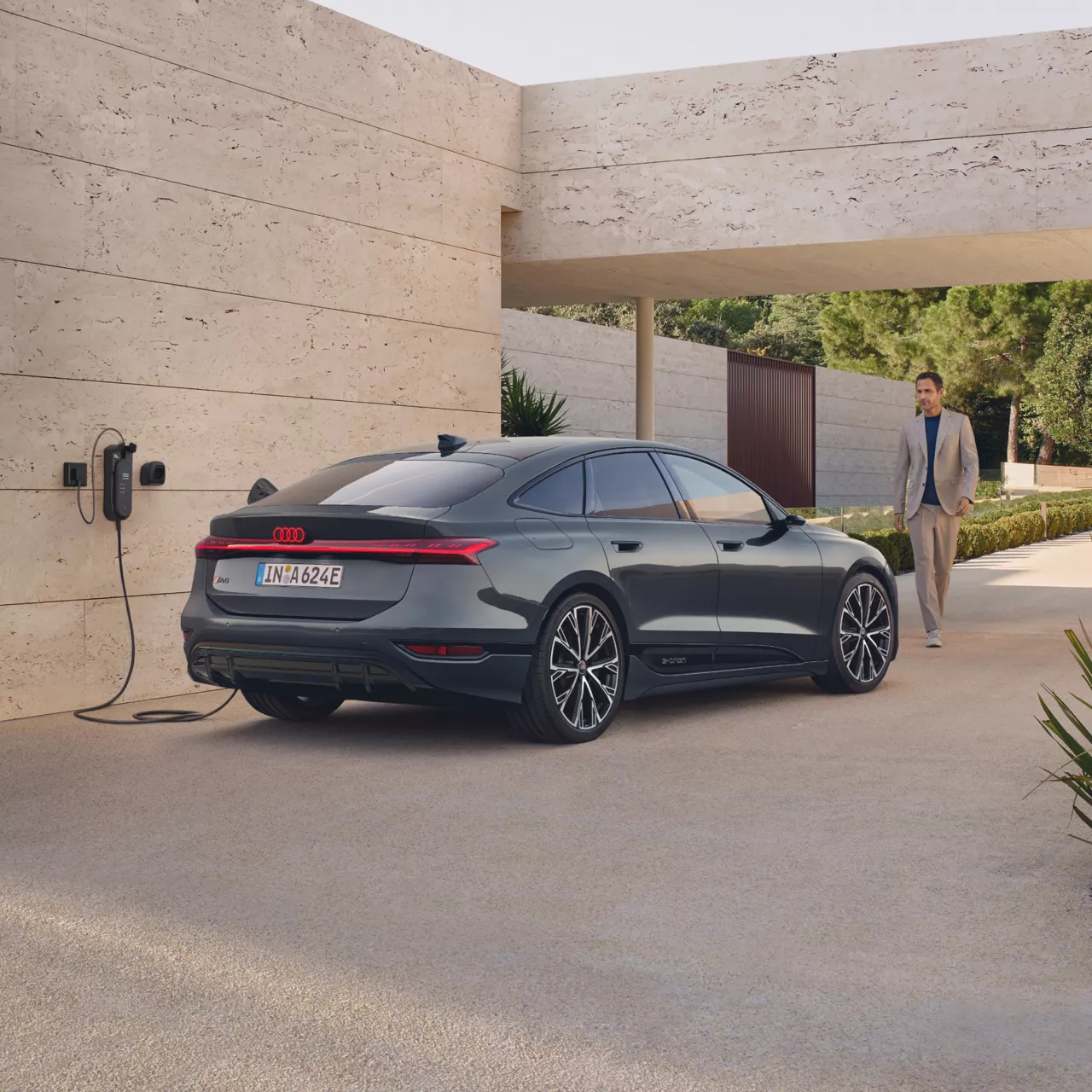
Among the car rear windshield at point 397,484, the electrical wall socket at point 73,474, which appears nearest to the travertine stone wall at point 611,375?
the electrical wall socket at point 73,474

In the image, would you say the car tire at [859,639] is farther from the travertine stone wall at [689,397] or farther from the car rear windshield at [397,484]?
the travertine stone wall at [689,397]

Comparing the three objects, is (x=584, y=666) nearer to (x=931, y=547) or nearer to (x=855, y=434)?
(x=931, y=547)

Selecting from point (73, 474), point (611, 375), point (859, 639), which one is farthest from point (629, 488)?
point (611, 375)

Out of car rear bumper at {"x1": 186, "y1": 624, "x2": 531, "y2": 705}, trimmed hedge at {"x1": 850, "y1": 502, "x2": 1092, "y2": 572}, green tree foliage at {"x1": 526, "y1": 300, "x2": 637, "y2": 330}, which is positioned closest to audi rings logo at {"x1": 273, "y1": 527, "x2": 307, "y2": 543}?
car rear bumper at {"x1": 186, "y1": 624, "x2": 531, "y2": 705}

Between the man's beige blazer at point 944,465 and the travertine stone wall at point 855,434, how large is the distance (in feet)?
101

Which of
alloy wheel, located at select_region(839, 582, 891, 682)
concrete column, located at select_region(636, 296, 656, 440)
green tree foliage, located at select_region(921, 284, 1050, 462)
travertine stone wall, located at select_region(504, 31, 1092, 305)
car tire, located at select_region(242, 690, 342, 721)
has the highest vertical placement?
green tree foliage, located at select_region(921, 284, 1050, 462)

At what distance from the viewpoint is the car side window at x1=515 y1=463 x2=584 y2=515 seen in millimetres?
7721

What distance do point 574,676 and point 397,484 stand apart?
4.24ft

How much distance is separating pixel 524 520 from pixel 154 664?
10.9ft

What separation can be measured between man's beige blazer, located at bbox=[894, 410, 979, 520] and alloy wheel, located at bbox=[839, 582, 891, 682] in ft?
6.89

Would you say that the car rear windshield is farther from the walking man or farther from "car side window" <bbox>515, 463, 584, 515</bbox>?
the walking man

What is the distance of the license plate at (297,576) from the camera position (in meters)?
7.28

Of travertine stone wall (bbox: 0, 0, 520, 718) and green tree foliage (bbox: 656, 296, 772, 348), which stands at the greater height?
green tree foliage (bbox: 656, 296, 772, 348)

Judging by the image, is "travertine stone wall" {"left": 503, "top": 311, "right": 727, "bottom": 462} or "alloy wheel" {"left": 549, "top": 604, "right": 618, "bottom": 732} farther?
"travertine stone wall" {"left": 503, "top": 311, "right": 727, "bottom": 462}
